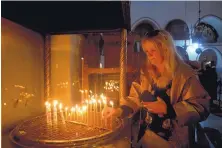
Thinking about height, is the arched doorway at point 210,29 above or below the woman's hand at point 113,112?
above

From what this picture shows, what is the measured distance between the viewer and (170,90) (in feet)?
3.64

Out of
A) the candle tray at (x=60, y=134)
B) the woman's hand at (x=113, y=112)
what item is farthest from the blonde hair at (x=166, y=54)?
the candle tray at (x=60, y=134)

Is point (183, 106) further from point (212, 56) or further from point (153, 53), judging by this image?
point (212, 56)

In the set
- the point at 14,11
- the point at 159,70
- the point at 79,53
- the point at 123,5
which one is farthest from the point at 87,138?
the point at 79,53

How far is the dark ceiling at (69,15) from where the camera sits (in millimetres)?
1226

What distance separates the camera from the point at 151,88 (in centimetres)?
118

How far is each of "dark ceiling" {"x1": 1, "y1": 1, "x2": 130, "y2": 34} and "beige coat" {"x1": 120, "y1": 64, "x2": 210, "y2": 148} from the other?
17.3 inches

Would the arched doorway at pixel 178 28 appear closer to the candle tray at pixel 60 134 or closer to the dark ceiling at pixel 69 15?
the dark ceiling at pixel 69 15

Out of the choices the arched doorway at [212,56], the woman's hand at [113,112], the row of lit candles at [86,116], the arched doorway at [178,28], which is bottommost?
the row of lit candles at [86,116]

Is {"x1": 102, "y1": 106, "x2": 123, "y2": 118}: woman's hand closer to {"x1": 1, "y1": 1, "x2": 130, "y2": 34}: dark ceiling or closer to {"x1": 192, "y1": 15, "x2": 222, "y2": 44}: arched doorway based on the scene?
{"x1": 1, "y1": 1, "x2": 130, "y2": 34}: dark ceiling

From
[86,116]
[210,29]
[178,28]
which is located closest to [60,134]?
[86,116]

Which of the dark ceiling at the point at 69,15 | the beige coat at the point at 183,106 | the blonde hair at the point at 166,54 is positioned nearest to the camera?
the beige coat at the point at 183,106

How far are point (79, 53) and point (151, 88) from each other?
1380 millimetres

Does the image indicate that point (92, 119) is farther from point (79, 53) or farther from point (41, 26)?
point (79, 53)
